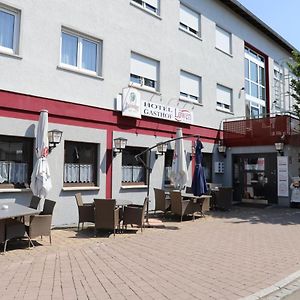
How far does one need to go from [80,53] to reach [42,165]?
4288mm

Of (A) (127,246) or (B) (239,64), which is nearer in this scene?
(A) (127,246)

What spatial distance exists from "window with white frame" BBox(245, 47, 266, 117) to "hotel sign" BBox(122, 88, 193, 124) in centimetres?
746

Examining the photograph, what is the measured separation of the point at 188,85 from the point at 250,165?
5.01m

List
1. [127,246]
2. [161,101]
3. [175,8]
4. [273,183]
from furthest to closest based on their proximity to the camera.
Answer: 1. [273,183]
2. [175,8]
3. [161,101]
4. [127,246]

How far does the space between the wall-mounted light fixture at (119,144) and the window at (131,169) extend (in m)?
0.75

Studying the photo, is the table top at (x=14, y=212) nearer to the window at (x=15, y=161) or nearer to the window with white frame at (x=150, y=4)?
the window at (x=15, y=161)

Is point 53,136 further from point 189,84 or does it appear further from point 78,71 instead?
point 189,84

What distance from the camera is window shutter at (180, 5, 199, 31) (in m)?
16.9

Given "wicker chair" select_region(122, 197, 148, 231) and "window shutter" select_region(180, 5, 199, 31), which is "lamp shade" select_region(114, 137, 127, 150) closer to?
"wicker chair" select_region(122, 197, 148, 231)

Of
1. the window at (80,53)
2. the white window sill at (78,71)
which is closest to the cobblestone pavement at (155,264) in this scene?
the white window sill at (78,71)

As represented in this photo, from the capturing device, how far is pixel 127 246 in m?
8.38

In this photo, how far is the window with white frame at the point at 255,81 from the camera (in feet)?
73.4

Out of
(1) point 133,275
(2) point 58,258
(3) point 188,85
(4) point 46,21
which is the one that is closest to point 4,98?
(4) point 46,21

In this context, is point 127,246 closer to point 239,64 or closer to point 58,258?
point 58,258
